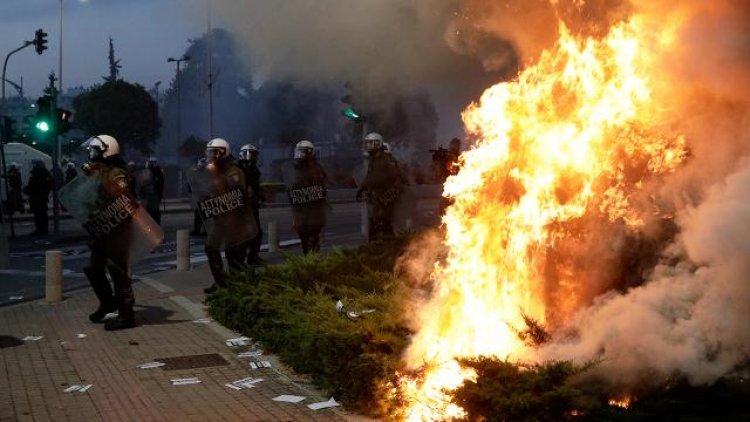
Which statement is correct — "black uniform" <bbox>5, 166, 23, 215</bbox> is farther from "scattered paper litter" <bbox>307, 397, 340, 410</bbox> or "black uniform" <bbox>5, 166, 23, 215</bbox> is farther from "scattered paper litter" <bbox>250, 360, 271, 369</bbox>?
"scattered paper litter" <bbox>307, 397, 340, 410</bbox>

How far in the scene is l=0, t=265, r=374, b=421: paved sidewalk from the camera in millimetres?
6301

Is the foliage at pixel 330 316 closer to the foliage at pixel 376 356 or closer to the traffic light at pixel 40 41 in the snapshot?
the foliage at pixel 376 356

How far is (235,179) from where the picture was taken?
10.8 m

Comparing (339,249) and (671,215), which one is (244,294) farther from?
(671,215)

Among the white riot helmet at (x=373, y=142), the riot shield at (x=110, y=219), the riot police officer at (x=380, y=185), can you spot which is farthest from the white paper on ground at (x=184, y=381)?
the white riot helmet at (x=373, y=142)

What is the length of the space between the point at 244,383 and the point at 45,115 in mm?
17877

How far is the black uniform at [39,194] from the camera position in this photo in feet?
74.3

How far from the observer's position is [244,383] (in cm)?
711

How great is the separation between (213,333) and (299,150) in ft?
15.8

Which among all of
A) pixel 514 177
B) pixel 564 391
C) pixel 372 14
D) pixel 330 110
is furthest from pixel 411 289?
pixel 330 110

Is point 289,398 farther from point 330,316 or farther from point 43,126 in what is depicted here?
point 43,126

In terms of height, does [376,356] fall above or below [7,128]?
below

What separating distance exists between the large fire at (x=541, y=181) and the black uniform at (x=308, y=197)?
6798 mm

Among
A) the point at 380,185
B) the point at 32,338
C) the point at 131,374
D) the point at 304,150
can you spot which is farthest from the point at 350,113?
the point at 131,374
